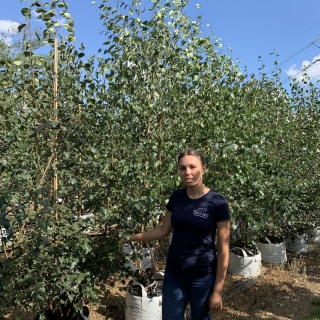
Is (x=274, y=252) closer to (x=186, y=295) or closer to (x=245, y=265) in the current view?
(x=245, y=265)

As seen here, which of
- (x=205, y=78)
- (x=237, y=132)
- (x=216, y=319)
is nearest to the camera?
(x=237, y=132)

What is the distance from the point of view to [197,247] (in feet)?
6.52

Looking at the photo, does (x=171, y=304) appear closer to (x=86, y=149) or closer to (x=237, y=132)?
(x=86, y=149)

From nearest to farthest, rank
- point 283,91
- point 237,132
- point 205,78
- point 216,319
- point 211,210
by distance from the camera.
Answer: point 211,210
point 237,132
point 205,78
point 216,319
point 283,91

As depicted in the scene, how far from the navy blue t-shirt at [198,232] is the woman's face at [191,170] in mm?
115

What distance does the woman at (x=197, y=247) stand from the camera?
193cm

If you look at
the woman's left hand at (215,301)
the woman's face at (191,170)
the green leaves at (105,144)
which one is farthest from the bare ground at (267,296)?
the woman's face at (191,170)

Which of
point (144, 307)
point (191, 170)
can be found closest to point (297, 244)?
point (144, 307)

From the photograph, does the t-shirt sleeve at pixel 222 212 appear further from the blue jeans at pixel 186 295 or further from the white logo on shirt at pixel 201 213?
the blue jeans at pixel 186 295

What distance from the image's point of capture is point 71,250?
2191 millimetres

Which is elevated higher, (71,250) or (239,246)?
(71,250)

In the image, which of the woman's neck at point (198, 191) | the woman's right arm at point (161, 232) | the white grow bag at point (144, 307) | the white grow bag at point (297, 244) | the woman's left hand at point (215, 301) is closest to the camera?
the woman's left hand at point (215, 301)

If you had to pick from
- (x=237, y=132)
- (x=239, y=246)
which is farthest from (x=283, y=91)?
(x=237, y=132)

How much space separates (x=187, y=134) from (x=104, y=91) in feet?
3.29
